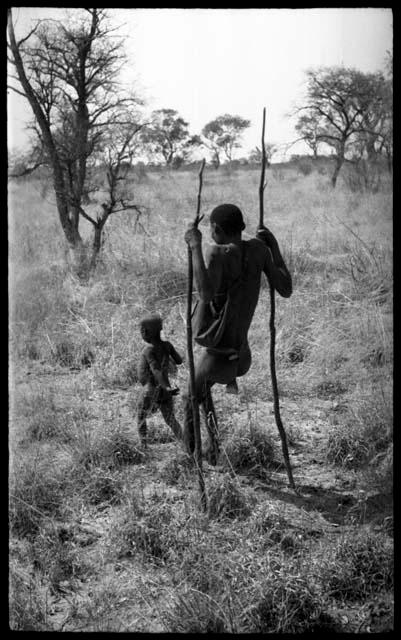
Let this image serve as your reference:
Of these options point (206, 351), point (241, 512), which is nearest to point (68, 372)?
point (206, 351)

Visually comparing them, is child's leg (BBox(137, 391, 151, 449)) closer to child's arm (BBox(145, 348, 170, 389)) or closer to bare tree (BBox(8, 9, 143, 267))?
child's arm (BBox(145, 348, 170, 389))

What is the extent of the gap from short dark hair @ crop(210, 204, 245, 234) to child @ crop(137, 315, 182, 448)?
0.89 m

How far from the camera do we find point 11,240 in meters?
2.52

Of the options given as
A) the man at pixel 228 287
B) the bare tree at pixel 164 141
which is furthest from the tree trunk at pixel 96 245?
the man at pixel 228 287

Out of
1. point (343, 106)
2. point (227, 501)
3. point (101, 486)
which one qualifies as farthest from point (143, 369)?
point (343, 106)

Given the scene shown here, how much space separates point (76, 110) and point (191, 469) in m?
4.16

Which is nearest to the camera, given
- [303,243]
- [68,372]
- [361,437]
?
[361,437]

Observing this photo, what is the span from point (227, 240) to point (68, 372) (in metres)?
1.92

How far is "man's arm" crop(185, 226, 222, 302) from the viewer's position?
2.86 meters

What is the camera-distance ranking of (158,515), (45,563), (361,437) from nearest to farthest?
(45,563), (158,515), (361,437)

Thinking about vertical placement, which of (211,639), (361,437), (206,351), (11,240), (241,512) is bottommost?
(211,639)

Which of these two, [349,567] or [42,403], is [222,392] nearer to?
[42,403]

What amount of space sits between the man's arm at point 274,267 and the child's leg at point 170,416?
40.5 inches

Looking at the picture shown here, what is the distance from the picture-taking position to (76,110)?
6293 mm
